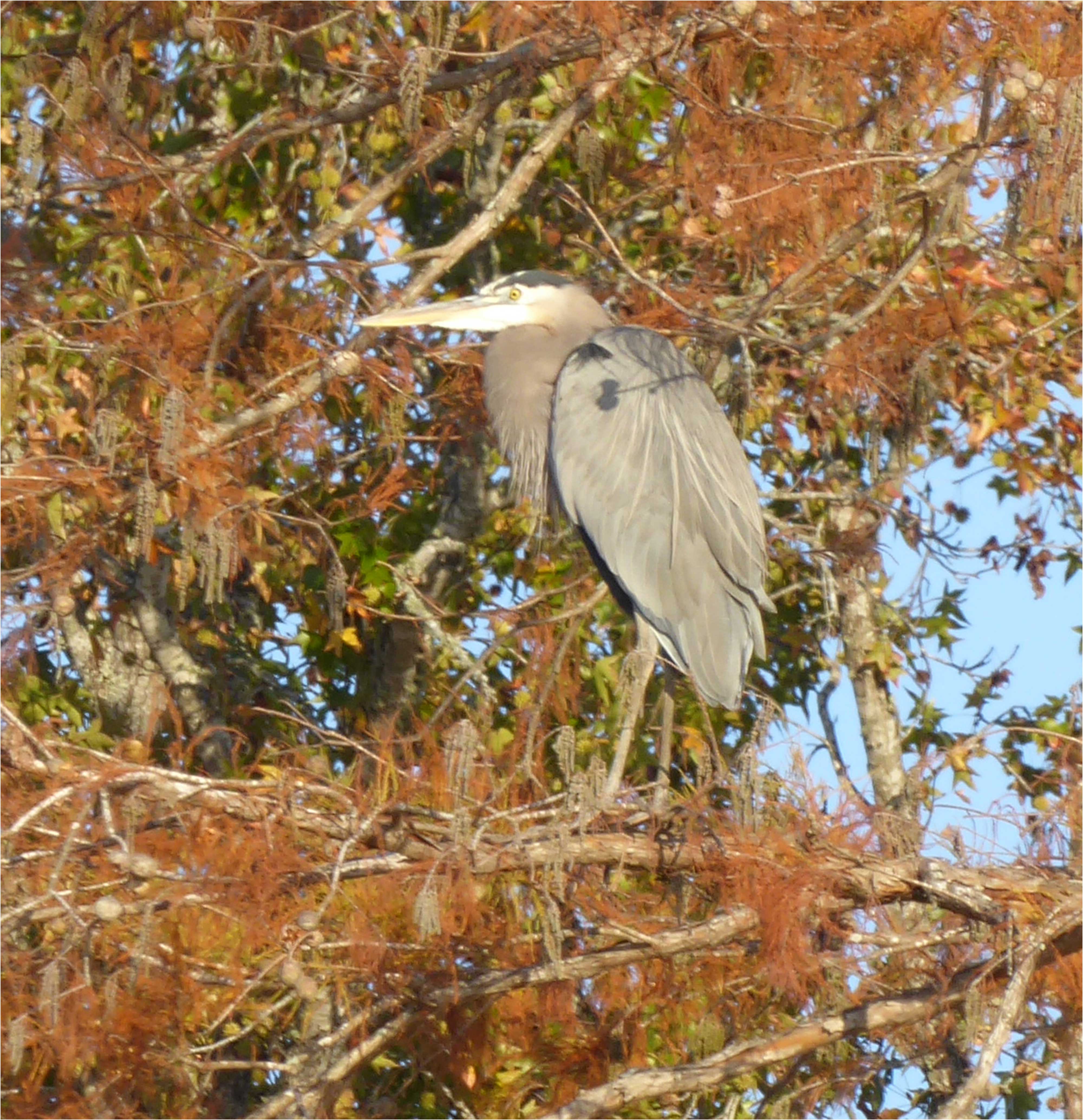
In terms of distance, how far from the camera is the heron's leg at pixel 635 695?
150 inches

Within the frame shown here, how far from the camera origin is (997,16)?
3727 mm

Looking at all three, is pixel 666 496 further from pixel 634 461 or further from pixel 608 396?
pixel 608 396

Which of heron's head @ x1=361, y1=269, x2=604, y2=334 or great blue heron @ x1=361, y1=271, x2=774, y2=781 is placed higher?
heron's head @ x1=361, y1=269, x2=604, y2=334

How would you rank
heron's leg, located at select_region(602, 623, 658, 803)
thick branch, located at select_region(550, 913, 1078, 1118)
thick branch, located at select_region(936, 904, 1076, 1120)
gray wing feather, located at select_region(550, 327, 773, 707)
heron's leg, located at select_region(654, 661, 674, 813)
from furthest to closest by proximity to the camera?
gray wing feather, located at select_region(550, 327, 773, 707)
heron's leg, located at select_region(654, 661, 674, 813)
heron's leg, located at select_region(602, 623, 658, 803)
thick branch, located at select_region(550, 913, 1078, 1118)
thick branch, located at select_region(936, 904, 1076, 1120)

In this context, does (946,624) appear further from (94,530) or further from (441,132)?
(94,530)

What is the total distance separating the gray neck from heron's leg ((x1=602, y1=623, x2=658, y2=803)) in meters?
0.59

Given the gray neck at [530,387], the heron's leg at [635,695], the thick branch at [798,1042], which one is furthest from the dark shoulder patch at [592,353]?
the thick branch at [798,1042]

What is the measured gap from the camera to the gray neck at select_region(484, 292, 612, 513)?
4.58m

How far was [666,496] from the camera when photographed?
4.44 metres

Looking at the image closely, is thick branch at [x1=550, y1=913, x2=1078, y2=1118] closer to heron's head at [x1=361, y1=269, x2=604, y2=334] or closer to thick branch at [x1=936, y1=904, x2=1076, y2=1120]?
thick branch at [x1=936, y1=904, x2=1076, y2=1120]

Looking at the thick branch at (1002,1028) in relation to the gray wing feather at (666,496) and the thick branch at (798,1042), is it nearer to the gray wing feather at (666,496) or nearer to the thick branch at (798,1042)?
the thick branch at (798,1042)

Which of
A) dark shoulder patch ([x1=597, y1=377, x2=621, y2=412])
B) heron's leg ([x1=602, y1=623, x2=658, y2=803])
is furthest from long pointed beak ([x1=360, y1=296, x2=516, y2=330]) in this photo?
heron's leg ([x1=602, y1=623, x2=658, y2=803])

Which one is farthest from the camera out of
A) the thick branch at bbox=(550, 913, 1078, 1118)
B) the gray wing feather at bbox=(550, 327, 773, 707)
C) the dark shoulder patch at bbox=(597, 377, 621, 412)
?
the dark shoulder patch at bbox=(597, 377, 621, 412)

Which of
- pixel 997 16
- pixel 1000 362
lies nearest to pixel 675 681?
pixel 1000 362
